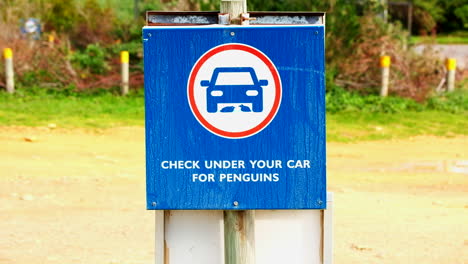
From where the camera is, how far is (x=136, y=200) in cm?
765

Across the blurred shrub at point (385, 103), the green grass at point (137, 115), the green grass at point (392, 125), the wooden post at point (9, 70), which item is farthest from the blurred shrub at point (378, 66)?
the wooden post at point (9, 70)

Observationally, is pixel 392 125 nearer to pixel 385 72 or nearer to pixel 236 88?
pixel 385 72

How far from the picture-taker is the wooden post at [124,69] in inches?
580

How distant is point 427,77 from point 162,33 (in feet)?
42.2

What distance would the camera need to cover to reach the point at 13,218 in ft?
22.7

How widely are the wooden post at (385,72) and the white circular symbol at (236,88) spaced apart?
11650mm

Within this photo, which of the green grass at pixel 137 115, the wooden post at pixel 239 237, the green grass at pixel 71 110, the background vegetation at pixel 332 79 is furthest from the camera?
the background vegetation at pixel 332 79

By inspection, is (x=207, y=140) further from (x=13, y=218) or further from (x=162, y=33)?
(x=13, y=218)

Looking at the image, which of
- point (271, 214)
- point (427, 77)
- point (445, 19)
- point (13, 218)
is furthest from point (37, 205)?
point (445, 19)

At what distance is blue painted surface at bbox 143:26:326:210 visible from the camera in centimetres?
290

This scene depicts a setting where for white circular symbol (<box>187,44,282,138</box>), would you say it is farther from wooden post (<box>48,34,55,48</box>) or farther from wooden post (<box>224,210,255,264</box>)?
wooden post (<box>48,34,55,48</box>)


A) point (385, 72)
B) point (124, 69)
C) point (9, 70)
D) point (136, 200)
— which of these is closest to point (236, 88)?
point (136, 200)

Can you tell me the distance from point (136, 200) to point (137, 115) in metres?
5.93

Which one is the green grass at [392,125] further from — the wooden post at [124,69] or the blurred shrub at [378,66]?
the wooden post at [124,69]
